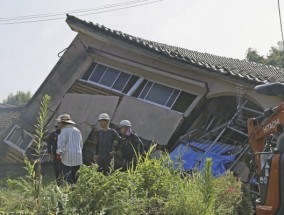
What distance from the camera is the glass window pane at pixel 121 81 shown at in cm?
1203

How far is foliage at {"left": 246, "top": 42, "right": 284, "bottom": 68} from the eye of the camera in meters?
41.5

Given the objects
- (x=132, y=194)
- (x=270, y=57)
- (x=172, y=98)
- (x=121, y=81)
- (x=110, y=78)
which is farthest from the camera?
(x=270, y=57)

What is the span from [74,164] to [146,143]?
4216 millimetres

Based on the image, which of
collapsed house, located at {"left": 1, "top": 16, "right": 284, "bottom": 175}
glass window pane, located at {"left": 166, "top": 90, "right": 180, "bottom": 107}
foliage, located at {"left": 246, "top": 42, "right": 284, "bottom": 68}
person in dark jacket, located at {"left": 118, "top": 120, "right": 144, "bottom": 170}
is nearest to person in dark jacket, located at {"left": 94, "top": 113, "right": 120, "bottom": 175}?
person in dark jacket, located at {"left": 118, "top": 120, "right": 144, "bottom": 170}

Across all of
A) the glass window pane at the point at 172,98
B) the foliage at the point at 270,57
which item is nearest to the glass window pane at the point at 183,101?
the glass window pane at the point at 172,98

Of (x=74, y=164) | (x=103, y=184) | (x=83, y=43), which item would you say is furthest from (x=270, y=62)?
(x=103, y=184)

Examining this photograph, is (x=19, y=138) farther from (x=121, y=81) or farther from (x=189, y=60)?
(x=189, y=60)

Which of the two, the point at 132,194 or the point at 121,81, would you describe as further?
the point at 121,81

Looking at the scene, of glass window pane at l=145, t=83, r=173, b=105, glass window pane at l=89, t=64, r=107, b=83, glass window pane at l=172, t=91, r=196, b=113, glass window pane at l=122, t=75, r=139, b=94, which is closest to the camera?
glass window pane at l=172, t=91, r=196, b=113

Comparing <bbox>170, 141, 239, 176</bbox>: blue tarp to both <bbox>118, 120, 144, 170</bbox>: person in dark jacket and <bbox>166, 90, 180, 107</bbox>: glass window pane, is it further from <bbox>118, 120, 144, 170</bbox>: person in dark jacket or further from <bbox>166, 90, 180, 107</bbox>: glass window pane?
<bbox>166, 90, 180, 107</bbox>: glass window pane

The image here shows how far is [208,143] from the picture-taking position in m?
9.38

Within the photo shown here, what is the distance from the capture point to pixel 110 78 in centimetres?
1230

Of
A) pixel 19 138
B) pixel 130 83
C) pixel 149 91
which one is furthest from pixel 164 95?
pixel 19 138

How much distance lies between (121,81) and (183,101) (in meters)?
2.12
